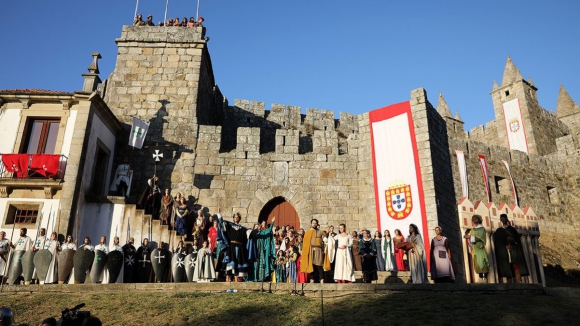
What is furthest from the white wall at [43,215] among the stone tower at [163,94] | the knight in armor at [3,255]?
the stone tower at [163,94]

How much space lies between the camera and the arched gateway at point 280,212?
14.9 meters

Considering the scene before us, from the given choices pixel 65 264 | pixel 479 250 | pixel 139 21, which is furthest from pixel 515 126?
pixel 65 264

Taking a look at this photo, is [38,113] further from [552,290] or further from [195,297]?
[552,290]

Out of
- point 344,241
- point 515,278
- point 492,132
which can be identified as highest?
point 492,132

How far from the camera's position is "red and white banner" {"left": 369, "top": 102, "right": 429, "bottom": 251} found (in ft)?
46.5

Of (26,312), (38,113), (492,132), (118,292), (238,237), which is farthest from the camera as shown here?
(492,132)

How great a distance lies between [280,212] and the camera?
15.0 metres

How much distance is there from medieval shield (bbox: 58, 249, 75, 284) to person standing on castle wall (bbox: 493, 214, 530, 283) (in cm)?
879

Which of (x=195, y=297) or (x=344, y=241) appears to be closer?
(x=195, y=297)

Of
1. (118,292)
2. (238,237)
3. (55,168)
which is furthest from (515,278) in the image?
(55,168)

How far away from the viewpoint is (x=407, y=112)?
608 inches

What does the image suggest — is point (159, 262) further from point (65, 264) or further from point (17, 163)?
point (17, 163)

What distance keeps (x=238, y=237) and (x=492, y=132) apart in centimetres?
3491

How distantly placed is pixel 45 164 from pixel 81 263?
3.93 m
